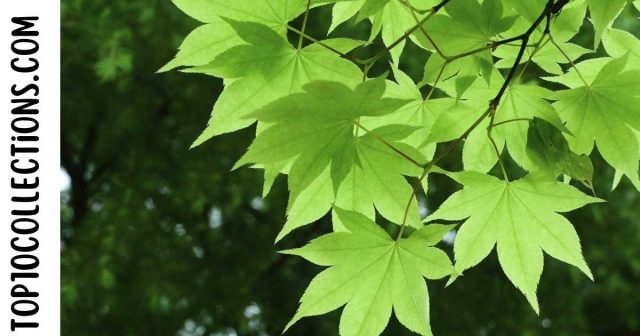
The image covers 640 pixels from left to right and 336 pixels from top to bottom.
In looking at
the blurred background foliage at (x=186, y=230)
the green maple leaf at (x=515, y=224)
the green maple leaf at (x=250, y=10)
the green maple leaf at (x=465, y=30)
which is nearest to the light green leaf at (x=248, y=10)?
the green maple leaf at (x=250, y=10)

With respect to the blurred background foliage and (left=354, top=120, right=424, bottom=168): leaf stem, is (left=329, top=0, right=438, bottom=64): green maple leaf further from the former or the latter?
the blurred background foliage

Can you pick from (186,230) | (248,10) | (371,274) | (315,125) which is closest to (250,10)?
(248,10)

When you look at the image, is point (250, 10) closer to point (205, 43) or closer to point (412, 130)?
point (205, 43)

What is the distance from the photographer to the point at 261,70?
65 cm

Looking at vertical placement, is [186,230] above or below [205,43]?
below

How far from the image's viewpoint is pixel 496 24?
2.23ft

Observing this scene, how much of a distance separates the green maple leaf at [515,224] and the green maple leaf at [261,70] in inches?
6.4

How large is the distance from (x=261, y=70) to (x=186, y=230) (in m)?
3.85

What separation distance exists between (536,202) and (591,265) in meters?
4.29

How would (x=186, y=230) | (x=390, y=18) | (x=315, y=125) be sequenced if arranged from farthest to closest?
(x=186, y=230) < (x=390, y=18) < (x=315, y=125)

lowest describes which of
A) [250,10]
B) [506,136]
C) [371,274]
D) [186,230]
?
[186,230]

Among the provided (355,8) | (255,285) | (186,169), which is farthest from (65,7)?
(355,8)

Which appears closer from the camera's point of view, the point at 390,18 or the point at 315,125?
the point at 315,125

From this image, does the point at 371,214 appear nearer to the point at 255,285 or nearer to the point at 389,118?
the point at 389,118
